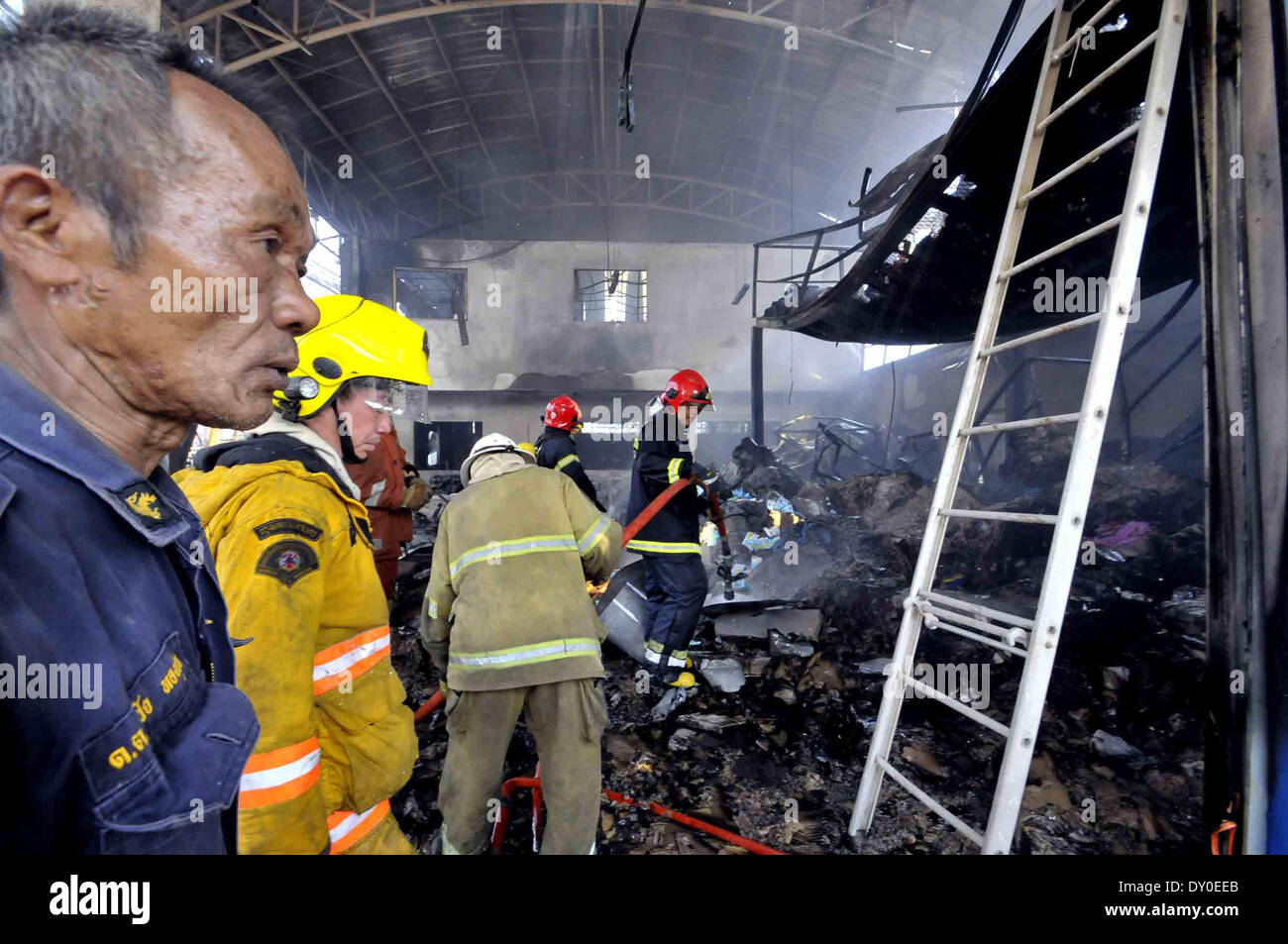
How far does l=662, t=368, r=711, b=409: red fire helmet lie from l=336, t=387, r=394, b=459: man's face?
2.94 metres

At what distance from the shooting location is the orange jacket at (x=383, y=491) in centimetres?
399

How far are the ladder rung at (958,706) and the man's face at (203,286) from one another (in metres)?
2.20

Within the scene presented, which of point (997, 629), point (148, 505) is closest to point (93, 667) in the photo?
point (148, 505)

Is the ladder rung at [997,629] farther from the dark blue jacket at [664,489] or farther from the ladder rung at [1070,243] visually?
the dark blue jacket at [664,489]

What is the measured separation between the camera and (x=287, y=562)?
133 cm

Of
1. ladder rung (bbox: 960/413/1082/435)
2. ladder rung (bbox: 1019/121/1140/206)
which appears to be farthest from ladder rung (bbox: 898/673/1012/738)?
ladder rung (bbox: 1019/121/1140/206)

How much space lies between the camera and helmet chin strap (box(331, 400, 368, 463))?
6.07ft

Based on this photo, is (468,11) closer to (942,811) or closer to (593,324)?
(593,324)

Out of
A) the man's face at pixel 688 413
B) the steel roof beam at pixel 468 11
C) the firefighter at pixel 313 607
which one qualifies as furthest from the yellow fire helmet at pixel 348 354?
the steel roof beam at pixel 468 11

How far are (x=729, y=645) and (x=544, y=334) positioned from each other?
1159 centimetres

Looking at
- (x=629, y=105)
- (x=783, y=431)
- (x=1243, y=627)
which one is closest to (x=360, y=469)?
(x=1243, y=627)

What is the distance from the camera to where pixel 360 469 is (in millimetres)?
3945
